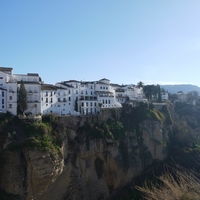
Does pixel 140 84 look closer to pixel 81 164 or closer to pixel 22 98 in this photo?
pixel 81 164

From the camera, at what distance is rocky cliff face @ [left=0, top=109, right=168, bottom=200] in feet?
76.4

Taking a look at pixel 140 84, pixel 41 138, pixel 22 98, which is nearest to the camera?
pixel 41 138

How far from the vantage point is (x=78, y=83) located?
3809 centimetres

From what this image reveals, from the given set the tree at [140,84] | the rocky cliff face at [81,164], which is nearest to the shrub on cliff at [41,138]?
the rocky cliff face at [81,164]

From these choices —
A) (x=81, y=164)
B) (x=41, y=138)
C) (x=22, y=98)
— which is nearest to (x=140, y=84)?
(x=81, y=164)

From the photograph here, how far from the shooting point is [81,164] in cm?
2980

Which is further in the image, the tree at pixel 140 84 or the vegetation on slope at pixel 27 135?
the tree at pixel 140 84

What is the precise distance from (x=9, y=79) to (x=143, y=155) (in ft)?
82.2

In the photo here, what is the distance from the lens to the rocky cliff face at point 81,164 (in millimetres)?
23281

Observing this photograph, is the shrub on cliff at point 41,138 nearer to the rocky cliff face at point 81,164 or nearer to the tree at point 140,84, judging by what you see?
the rocky cliff face at point 81,164

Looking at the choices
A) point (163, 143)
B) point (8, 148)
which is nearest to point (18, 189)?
point (8, 148)

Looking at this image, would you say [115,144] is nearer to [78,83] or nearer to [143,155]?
[143,155]

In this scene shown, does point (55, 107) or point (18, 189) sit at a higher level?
point (55, 107)

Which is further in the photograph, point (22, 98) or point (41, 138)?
point (22, 98)
